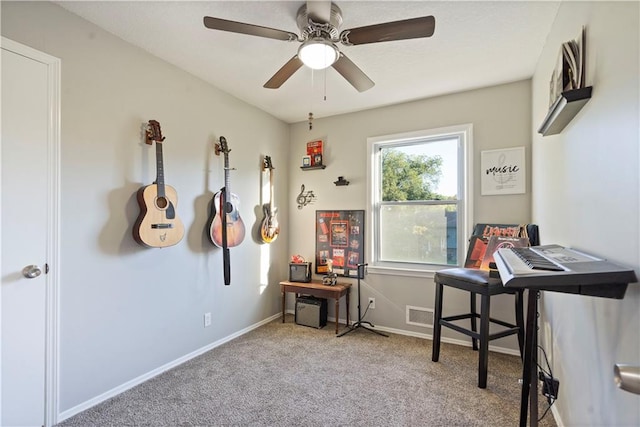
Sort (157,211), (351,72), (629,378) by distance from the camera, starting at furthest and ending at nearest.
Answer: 1. (157,211)
2. (351,72)
3. (629,378)

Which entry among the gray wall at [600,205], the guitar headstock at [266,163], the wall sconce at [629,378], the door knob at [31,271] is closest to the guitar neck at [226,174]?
the guitar headstock at [266,163]

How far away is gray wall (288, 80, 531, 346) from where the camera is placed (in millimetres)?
2818

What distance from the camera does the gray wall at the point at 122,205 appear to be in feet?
6.16

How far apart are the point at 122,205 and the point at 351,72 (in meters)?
1.86

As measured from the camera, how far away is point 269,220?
11.7 feet

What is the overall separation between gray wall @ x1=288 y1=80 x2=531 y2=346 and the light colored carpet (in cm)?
46

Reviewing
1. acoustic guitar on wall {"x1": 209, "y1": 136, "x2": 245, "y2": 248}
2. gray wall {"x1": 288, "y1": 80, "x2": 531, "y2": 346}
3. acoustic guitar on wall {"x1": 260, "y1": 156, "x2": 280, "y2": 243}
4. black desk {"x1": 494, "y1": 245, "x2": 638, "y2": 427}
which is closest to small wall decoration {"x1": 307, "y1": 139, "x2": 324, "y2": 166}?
gray wall {"x1": 288, "y1": 80, "x2": 531, "y2": 346}

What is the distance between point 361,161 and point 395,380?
2.26 metres

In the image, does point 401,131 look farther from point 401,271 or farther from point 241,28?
point 241,28

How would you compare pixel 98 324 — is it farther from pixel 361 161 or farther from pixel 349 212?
pixel 361 161

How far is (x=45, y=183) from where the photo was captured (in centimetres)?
177

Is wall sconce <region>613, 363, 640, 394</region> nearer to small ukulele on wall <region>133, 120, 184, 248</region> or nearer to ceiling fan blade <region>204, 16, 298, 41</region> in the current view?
ceiling fan blade <region>204, 16, 298, 41</region>

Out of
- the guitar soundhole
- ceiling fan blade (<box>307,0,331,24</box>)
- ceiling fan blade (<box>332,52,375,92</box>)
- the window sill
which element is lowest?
the window sill

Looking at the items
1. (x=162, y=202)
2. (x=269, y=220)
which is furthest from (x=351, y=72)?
(x=269, y=220)
